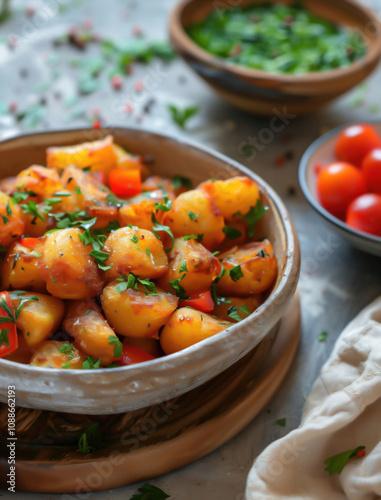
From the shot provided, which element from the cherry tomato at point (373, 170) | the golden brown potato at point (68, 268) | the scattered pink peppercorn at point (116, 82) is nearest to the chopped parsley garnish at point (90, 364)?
the golden brown potato at point (68, 268)

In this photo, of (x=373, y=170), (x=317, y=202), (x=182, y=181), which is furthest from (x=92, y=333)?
(x=373, y=170)

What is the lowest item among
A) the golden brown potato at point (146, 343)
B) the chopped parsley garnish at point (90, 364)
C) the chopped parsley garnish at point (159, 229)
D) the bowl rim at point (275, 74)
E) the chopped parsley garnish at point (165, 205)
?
the golden brown potato at point (146, 343)

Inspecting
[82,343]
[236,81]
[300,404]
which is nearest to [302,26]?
[236,81]

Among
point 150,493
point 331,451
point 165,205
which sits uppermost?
point 165,205

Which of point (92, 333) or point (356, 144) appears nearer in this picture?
point (92, 333)

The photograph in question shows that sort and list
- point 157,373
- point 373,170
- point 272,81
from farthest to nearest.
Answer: point 272,81 → point 373,170 → point 157,373

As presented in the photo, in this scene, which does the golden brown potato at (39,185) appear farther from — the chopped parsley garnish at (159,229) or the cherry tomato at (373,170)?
the cherry tomato at (373,170)

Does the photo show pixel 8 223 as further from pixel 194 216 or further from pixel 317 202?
pixel 317 202
